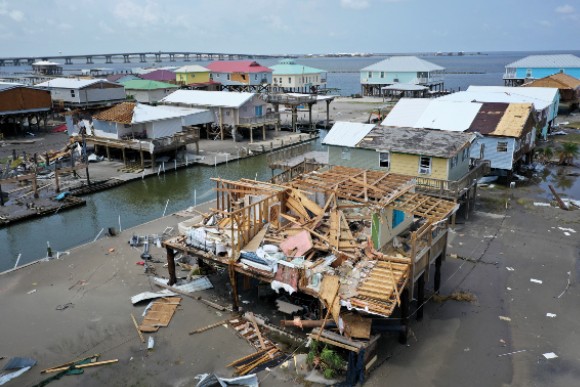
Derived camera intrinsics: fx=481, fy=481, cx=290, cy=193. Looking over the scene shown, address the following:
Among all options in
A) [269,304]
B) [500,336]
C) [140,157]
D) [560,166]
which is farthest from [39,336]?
[560,166]

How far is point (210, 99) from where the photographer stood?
53.4m

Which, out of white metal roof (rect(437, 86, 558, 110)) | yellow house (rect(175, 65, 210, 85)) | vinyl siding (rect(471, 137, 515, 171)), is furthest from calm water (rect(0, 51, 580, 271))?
yellow house (rect(175, 65, 210, 85))

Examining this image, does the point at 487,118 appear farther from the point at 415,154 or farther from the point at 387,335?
the point at 387,335

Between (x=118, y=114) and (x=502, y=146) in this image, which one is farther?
(x=118, y=114)

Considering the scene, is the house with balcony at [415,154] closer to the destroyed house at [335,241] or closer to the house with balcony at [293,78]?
the destroyed house at [335,241]

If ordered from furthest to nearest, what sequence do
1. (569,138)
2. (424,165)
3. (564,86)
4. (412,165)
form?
(564,86) < (569,138) < (412,165) < (424,165)

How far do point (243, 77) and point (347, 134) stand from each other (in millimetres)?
56765

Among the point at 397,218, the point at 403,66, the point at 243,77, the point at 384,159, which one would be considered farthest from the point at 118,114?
the point at 403,66

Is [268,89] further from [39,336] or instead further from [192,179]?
[39,336]

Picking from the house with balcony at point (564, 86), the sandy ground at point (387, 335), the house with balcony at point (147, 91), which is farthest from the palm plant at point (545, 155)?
the house with balcony at point (147, 91)

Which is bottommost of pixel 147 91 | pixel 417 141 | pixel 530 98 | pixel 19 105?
pixel 417 141

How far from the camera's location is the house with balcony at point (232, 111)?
5144 centimetres

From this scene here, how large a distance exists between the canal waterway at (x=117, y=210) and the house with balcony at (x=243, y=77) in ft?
142

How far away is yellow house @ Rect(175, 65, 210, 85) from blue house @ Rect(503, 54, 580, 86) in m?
57.9
